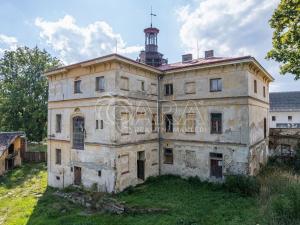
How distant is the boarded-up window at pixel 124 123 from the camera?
57.8ft

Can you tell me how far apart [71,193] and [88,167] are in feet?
7.16

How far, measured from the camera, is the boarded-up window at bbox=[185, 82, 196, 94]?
19.6m

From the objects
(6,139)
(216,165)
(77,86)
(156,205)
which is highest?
(77,86)

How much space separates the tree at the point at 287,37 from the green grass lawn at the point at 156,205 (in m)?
8.37

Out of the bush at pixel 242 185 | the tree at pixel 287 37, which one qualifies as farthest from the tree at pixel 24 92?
the tree at pixel 287 37

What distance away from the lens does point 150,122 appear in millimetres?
20547

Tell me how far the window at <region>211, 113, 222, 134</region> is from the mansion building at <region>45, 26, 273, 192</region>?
0.08 meters

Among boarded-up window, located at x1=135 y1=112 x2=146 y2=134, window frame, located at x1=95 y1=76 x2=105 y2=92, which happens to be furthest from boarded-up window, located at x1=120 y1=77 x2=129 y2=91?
boarded-up window, located at x1=135 y1=112 x2=146 y2=134

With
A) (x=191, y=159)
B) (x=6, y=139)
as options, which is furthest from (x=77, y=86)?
(x=6, y=139)

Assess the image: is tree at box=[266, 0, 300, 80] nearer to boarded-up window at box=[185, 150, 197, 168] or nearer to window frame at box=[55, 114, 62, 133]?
boarded-up window at box=[185, 150, 197, 168]

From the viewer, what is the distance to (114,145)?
16.9 metres

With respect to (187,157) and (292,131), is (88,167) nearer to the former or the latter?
(187,157)

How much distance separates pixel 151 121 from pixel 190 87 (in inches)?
172

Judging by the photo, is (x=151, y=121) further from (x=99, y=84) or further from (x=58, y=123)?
(x=58, y=123)
